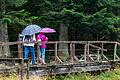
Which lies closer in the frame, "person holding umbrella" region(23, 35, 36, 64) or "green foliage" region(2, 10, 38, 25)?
"person holding umbrella" region(23, 35, 36, 64)

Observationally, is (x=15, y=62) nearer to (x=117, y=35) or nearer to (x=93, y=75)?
(x=93, y=75)

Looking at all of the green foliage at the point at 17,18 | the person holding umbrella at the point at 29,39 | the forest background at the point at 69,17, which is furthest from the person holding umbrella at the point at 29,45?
the forest background at the point at 69,17

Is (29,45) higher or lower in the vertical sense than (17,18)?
lower

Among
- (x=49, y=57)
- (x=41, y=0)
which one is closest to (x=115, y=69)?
(x=49, y=57)

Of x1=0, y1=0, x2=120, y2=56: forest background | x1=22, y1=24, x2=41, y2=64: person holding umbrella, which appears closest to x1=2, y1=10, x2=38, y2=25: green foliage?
x1=0, y1=0, x2=120, y2=56: forest background

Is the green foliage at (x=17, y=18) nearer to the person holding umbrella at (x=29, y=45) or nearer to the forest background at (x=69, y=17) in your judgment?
the forest background at (x=69, y=17)

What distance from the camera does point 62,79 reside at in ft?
57.0

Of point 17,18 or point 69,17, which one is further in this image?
point 69,17

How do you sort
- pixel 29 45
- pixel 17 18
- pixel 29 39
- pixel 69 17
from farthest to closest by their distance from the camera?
pixel 69 17 → pixel 17 18 → pixel 29 39 → pixel 29 45

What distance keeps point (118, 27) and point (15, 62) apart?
11.2 m

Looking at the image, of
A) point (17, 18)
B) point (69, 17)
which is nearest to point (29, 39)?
point (17, 18)

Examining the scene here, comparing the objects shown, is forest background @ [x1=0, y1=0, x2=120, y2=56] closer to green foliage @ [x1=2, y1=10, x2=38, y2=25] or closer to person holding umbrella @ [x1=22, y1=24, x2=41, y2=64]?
green foliage @ [x1=2, y1=10, x2=38, y2=25]

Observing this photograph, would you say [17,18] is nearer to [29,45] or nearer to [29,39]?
[29,39]

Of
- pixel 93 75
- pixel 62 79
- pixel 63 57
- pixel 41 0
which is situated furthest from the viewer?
pixel 41 0
